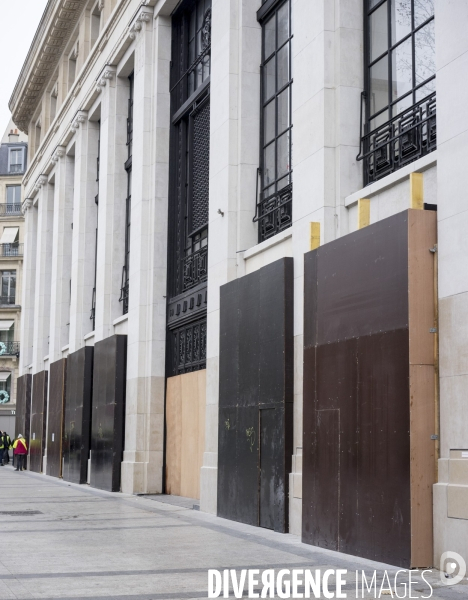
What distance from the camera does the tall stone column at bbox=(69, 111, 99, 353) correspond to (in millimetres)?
30438

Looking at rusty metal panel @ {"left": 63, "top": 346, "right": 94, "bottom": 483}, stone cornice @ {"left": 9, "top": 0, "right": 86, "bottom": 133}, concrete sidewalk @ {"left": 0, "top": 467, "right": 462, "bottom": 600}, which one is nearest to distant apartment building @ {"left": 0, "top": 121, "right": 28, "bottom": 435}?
stone cornice @ {"left": 9, "top": 0, "right": 86, "bottom": 133}

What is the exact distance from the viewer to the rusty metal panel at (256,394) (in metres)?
14.2

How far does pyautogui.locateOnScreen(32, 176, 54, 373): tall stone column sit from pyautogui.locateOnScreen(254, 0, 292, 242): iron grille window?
22.5 m

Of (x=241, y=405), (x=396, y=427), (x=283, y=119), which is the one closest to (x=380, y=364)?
(x=396, y=427)

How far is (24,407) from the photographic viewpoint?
131 feet

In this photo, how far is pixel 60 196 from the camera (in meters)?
35.0

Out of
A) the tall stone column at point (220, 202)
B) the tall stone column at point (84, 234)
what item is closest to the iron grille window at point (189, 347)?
the tall stone column at point (220, 202)

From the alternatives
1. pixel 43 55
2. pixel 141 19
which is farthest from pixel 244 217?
pixel 43 55

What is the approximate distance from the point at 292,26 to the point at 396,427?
8718 mm

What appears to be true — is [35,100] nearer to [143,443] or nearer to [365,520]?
[143,443]

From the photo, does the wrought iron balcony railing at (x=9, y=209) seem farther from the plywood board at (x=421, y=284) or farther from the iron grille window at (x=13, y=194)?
the plywood board at (x=421, y=284)

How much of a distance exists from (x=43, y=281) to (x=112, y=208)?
12610mm

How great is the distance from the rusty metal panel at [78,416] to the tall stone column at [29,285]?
12771 mm

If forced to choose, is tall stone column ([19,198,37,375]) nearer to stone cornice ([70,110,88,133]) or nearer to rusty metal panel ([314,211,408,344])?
stone cornice ([70,110,88,133])
